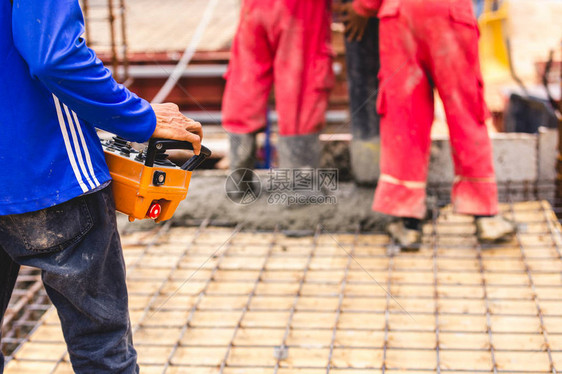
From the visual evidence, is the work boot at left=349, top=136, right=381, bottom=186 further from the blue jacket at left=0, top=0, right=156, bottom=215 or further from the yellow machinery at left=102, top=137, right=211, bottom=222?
the blue jacket at left=0, top=0, right=156, bottom=215

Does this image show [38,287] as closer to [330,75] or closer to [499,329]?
[330,75]

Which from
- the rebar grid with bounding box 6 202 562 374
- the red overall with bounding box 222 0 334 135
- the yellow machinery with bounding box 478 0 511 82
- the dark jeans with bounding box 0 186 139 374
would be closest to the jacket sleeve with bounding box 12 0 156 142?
the dark jeans with bounding box 0 186 139 374

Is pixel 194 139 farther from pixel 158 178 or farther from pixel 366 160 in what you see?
pixel 366 160

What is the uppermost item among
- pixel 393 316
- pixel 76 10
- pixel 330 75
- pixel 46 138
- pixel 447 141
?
pixel 76 10

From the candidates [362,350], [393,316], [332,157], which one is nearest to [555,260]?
[393,316]

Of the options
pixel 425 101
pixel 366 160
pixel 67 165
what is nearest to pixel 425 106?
pixel 425 101

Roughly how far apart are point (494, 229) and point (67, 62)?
2371 millimetres

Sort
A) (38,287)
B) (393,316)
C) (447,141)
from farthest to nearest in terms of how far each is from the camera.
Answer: (447,141) → (38,287) → (393,316)

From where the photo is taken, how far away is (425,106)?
3170mm

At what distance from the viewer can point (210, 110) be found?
5.62 m

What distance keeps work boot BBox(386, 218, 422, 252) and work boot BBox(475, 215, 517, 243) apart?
0.30m

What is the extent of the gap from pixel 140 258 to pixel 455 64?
5.96 ft

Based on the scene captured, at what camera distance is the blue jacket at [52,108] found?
1.51 m

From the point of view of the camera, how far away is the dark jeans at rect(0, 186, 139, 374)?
1711 millimetres
